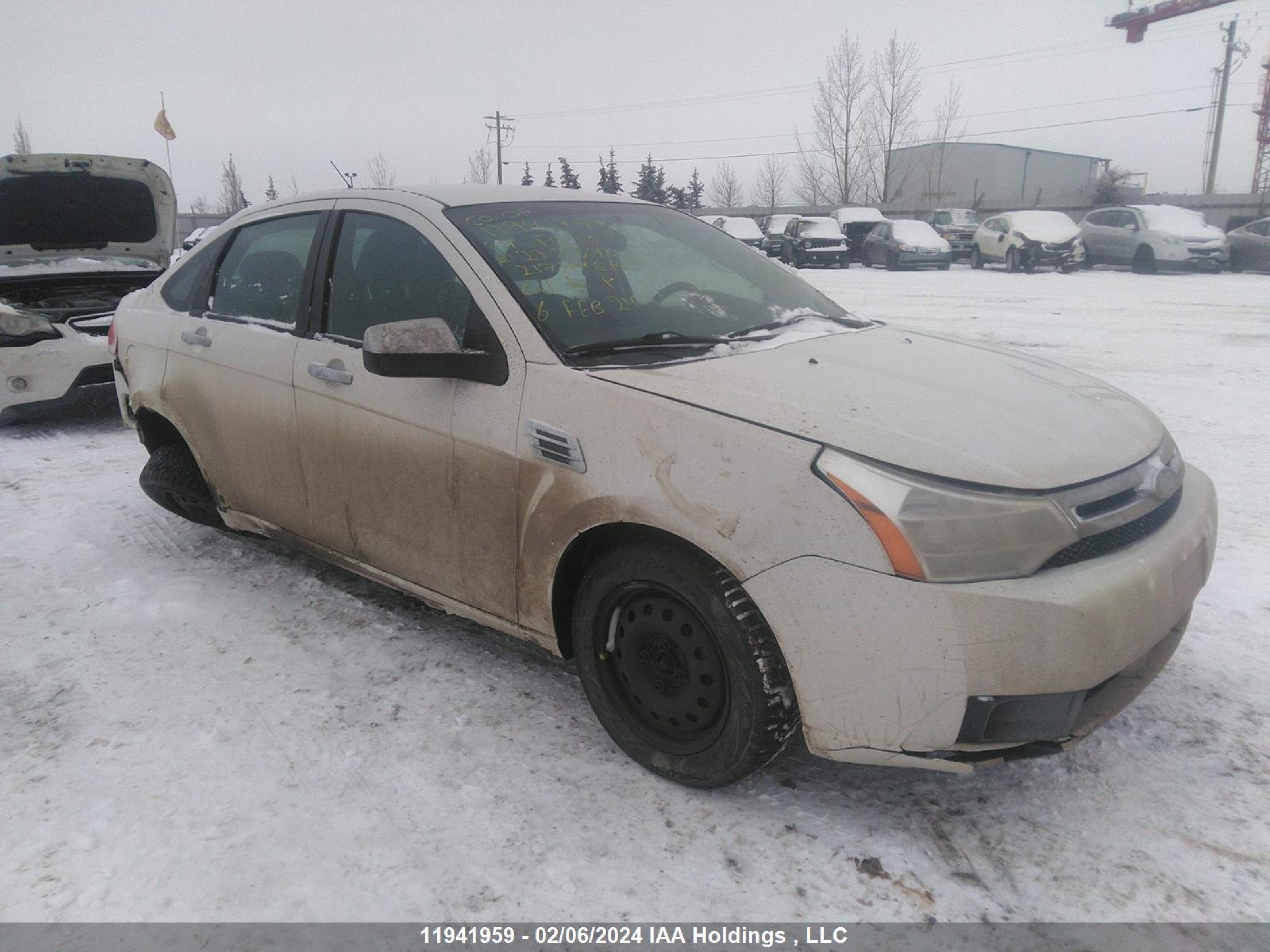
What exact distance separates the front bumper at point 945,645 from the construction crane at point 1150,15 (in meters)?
81.3

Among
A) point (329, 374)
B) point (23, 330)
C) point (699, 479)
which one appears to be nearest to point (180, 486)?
point (329, 374)

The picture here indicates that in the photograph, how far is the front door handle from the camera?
10.2 ft

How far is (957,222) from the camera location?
29156 millimetres

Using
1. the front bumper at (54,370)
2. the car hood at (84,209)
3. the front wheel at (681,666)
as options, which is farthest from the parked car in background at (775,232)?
the front wheel at (681,666)

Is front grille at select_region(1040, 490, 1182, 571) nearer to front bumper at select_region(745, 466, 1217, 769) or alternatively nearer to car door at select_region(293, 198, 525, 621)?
front bumper at select_region(745, 466, 1217, 769)

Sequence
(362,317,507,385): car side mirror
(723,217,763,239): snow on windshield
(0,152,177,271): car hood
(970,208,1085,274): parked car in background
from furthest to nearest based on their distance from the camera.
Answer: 1. (723,217,763,239): snow on windshield
2. (970,208,1085,274): parked car in background
3. (0,152,177,271): car hood
4. (362,317,507,385): car side mirror

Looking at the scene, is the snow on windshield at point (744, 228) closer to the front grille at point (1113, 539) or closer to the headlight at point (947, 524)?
the front grille at point (1113, 539)

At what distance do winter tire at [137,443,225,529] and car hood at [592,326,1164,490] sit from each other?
243cm

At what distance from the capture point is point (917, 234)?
24641mm

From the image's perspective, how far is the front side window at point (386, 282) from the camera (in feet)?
9.49

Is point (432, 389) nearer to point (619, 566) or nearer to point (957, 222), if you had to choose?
point (619, 566)

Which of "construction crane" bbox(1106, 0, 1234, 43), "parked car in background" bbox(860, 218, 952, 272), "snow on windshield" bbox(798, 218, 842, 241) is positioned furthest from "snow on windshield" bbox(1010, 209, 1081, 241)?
"construction crane" bbox(1106, 0, 1234, 43)

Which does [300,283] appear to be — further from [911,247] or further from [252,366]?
[911,247]

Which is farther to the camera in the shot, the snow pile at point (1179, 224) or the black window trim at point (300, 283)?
the snow pile at point (1179, 224)
